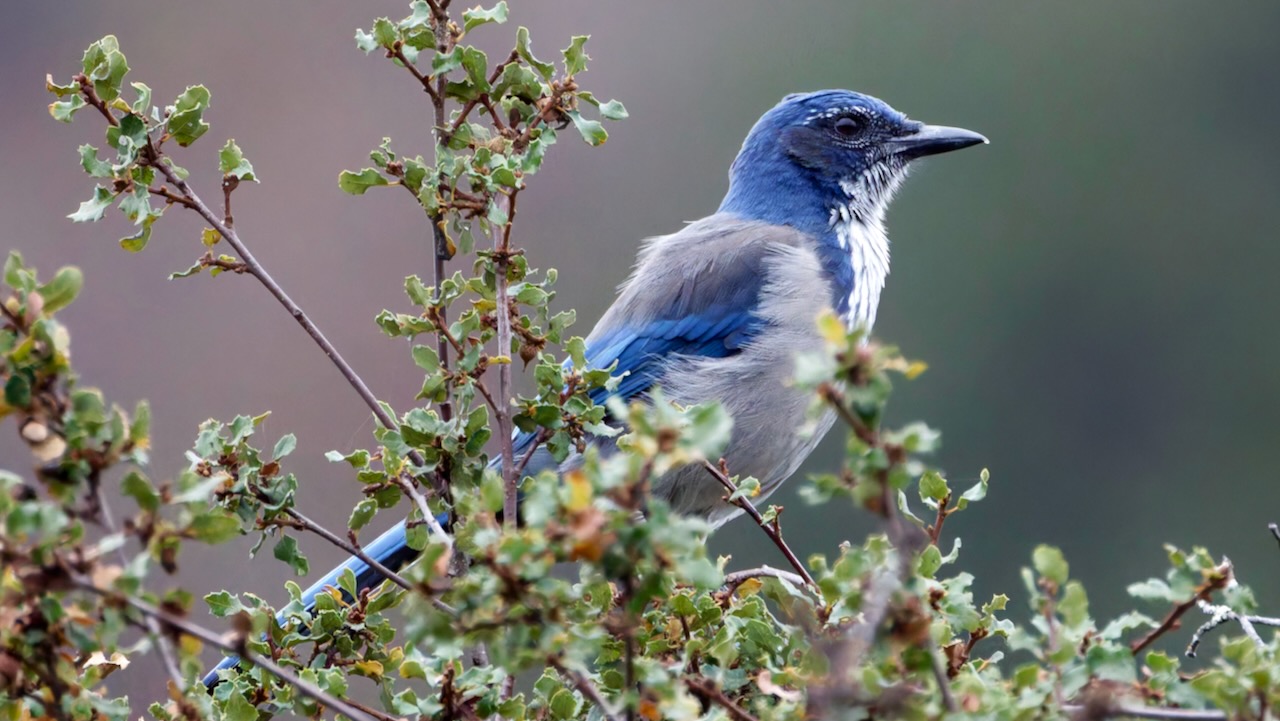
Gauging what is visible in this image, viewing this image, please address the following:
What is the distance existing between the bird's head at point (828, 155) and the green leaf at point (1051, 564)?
3.14 metres

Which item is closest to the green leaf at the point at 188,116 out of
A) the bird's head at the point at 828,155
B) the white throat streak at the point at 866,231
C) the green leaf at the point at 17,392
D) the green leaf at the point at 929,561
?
the green leaf at the point at 17,392

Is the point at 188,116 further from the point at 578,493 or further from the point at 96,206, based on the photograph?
the point at 578,493

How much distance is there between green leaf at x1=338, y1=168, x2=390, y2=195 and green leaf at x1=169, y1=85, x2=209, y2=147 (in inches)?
10.1

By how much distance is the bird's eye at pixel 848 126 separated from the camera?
4.91 m

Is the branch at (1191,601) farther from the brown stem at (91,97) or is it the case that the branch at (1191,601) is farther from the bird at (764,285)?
the bird at (764,285)

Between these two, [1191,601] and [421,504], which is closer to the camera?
[1191,601]

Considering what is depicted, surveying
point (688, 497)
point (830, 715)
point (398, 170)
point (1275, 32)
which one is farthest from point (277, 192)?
point (1275, 32)

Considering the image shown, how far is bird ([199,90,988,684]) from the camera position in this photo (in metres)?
4.11

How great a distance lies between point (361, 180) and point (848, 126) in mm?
2649

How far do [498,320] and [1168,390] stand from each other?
10584 millimetres

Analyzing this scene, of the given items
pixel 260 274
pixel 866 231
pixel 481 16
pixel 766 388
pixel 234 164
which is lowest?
pixel 766 388

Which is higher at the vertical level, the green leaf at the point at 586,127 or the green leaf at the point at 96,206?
the green leaf at the point at 96,206

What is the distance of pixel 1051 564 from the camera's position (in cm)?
161

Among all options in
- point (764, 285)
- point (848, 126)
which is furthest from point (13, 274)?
point (848, 126)
